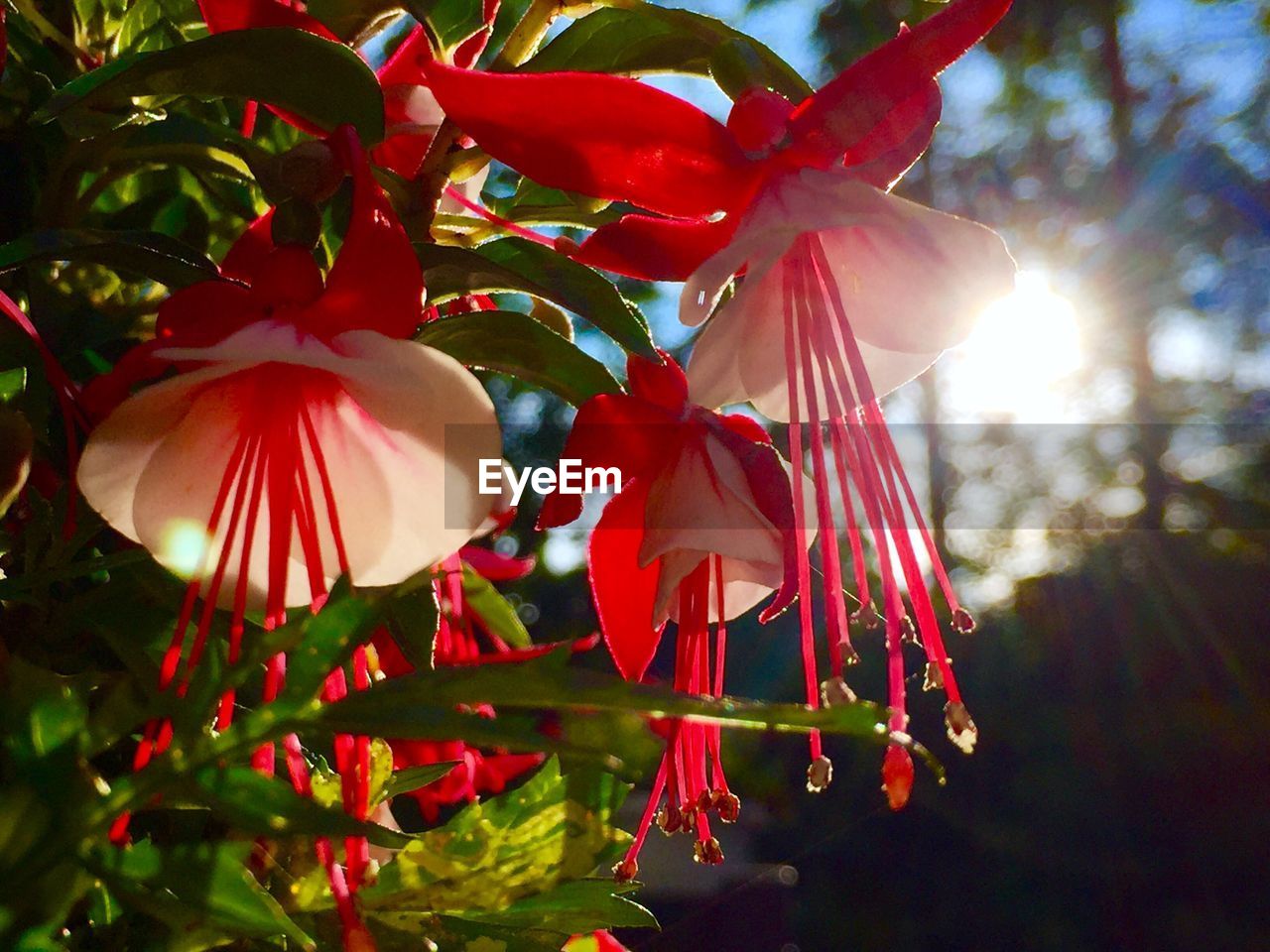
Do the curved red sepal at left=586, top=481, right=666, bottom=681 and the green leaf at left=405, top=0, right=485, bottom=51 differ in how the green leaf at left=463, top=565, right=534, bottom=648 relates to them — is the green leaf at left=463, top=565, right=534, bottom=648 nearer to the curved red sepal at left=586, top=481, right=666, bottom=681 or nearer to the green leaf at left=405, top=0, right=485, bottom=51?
the curved red sepal at left=586, top=481, right=666, bottom=681

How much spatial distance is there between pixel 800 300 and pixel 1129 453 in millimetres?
6377

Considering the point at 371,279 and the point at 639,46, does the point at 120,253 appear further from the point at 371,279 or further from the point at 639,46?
the point at 639,46

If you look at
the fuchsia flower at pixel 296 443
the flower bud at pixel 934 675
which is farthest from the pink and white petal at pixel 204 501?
the flower bud at pixel 934 675

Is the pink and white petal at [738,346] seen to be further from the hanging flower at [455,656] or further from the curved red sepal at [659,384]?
the hanging flower at [455,656]

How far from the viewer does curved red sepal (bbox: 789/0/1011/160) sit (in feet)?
1.11

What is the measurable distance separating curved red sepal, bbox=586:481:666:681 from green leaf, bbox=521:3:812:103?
0.53 feet

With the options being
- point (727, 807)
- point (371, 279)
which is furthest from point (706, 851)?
point (371, 279)

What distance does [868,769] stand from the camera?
327 centimetres

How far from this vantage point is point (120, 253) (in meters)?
0.33

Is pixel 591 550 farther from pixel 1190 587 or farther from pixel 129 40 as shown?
pixel 1190 587

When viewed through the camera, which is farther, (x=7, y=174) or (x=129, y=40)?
(x=129, y=40)

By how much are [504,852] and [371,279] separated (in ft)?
0.58

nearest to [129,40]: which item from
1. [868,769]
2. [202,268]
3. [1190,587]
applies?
[202,268]

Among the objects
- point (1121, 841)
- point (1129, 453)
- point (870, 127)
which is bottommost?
point (1121, 841)
